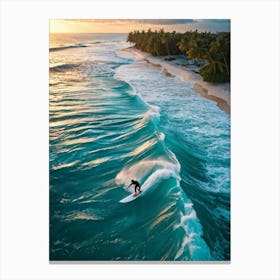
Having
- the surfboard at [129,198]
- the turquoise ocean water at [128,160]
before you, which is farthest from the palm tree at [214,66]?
the surfboard at [129,198]

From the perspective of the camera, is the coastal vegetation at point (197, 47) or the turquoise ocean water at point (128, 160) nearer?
the turquoise ocean water at point (128, 160)

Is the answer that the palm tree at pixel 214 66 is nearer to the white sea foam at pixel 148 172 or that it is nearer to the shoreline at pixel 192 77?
the shoreline at pixel 192 77

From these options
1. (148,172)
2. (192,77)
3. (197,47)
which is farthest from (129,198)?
(197,47)

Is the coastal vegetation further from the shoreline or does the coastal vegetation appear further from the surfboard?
the surfboard

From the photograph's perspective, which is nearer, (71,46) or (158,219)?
(158,219)

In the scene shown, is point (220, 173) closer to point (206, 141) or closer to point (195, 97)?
point (206, 141)
